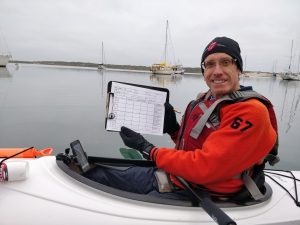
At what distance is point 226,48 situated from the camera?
5.21ft

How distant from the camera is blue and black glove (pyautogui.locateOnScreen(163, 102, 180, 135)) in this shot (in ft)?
6.95

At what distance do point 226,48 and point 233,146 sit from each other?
0.62m

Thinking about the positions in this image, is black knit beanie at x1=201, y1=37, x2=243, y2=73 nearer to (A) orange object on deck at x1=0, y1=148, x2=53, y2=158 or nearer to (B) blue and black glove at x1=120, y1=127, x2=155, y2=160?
(B) blue and black glove at x1=120, y1=127, x2=155, y2=160

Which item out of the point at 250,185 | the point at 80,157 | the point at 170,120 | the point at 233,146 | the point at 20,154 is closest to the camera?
the point at 233,146

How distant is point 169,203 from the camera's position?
4.88ft

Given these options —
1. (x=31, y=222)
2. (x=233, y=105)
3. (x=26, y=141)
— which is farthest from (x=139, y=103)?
(x=26, y=141)

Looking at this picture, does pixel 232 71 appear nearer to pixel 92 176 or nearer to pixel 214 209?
pixel 214 209

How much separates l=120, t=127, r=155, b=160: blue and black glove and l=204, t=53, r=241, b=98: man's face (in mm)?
571

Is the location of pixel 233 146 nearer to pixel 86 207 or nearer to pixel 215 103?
pixel 215 103

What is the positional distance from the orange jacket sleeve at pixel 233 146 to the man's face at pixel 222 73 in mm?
203

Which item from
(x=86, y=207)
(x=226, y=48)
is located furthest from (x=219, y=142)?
(x=86, y=207)

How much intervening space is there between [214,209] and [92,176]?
877 mm

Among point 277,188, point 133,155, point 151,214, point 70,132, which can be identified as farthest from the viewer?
point 70,132

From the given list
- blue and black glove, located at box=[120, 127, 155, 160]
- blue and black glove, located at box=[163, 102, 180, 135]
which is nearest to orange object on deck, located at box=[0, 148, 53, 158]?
blue and black glove, located at box=[120, 127, 155, 160]
